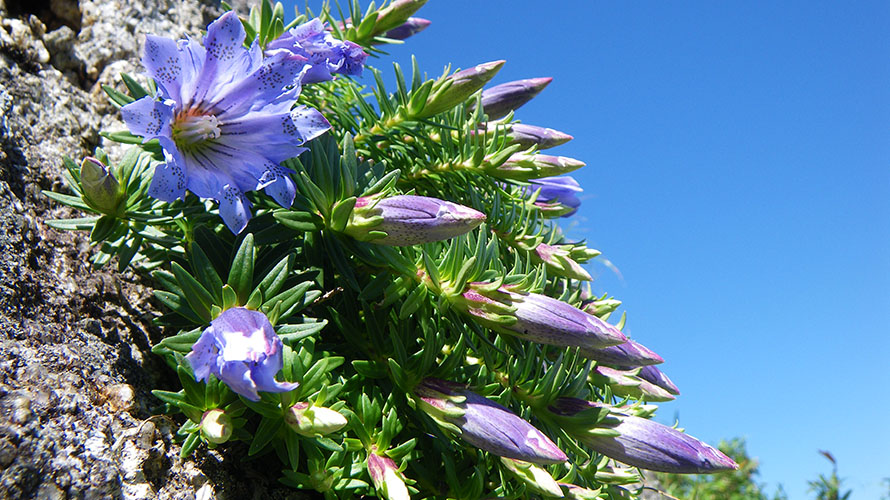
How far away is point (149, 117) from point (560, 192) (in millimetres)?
1688

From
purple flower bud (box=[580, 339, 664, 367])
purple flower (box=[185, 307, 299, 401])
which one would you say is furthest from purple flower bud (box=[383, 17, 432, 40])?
purple flower (box=[185, 307, 299, 401])

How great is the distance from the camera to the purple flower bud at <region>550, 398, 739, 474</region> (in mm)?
1692

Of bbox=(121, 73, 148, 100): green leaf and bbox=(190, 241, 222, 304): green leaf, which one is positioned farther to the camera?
bbox=(121, 73, 148, 100): green leaf

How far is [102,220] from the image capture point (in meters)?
1.67

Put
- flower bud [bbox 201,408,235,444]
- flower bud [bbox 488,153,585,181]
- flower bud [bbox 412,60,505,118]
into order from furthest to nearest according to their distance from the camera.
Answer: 1. flower bud [bbox 488,153,585,181]
2. flower bud [bbox 412,60,505,118]
3. flower bud [bbox 201,408,235,444]

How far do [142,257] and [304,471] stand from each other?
834mm

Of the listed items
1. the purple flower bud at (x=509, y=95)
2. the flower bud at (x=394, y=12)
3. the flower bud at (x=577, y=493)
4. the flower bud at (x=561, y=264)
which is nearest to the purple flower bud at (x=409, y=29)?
the flower bud at (x=394, y=12)

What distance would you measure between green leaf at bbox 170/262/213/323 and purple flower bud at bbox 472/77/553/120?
53.3 inches

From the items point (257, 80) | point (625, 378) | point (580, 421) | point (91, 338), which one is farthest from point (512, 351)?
point (91, 338)

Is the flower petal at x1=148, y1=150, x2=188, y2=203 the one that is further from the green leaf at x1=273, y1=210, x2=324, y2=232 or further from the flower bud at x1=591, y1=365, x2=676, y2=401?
the flower bud at x1=591, y1=365, x2=676, y2=401

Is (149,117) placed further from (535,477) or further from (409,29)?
(409,29)

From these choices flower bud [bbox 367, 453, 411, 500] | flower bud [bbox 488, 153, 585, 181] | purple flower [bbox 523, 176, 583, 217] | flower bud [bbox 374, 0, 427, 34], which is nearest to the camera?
flower bud [bbox 367, 453, 411, 500]

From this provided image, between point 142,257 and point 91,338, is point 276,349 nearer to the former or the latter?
point 91,338

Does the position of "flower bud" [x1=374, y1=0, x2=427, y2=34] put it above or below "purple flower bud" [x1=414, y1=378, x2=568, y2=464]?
above
